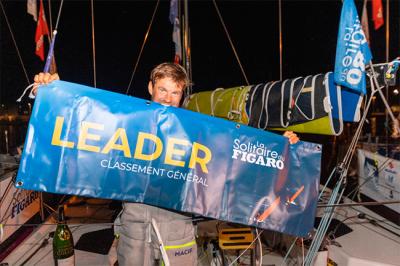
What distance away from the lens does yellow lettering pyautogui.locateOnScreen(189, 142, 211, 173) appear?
5.45 feet

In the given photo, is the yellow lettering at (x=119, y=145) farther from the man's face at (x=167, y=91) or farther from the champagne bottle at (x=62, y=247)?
the champagne bottle at (x=62, y=247)

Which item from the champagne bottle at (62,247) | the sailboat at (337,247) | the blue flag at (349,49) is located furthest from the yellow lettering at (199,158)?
the champagne bottle at (62,247)

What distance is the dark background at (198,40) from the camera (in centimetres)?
1316

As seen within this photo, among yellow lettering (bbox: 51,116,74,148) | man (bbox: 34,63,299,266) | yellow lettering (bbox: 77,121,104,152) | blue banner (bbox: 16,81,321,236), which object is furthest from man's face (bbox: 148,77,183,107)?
yellow lettering (bbox: 51,116,74,148)

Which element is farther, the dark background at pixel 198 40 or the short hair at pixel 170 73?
the dark background at pixel 198 40

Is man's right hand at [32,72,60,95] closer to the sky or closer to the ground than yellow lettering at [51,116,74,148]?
closer to the sky

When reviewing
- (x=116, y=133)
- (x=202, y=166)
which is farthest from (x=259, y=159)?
(x=116, y=133)

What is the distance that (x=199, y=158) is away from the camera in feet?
5.49

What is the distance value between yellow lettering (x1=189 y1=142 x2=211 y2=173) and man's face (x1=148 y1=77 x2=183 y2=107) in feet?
1.22

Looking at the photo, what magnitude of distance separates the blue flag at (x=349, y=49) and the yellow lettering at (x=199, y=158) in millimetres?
961

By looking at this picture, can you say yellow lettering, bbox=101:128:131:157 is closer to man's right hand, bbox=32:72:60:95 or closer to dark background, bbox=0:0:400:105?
man's right hand, bbox=32:72:60:95

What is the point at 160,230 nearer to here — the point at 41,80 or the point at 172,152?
the point at 172,152

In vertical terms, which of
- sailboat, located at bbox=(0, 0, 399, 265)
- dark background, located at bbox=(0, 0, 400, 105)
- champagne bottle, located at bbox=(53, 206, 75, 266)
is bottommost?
sailboat, located at bbox=(0, 0, 399, 265)

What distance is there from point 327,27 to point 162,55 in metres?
12.6
